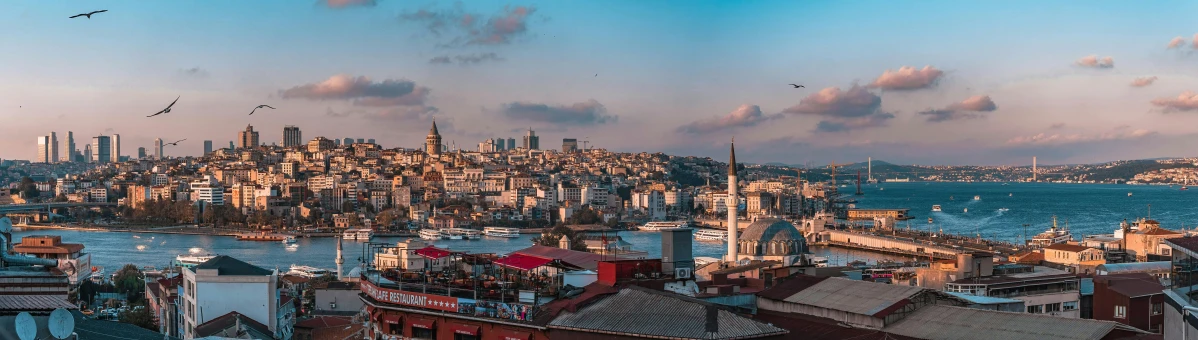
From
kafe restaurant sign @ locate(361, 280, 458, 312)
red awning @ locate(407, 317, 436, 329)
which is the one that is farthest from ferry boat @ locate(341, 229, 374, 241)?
red awning @ locate(407, 317, 436, 329)

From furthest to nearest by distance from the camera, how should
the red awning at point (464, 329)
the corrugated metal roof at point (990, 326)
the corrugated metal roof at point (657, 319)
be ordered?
the red awning at point (464, 329) → the corrugated metal roof at point (990, 326) → the corrugated metal roof at point (657, 319)

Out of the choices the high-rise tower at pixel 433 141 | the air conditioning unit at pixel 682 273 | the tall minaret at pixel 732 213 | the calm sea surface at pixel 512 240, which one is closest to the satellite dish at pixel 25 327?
the air conditioning unit at pixel 682 273

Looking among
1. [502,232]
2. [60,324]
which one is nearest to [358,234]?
[502,232]

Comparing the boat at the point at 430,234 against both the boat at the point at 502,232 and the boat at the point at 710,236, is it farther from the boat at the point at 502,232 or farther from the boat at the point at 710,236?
the boat at the point at 710,236

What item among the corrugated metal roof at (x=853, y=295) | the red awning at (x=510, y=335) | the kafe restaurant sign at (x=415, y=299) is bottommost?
the red awning at (x=510, y=335)

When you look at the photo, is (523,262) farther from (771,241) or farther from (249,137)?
(249,137)

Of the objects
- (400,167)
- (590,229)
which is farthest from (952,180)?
(590,229)
